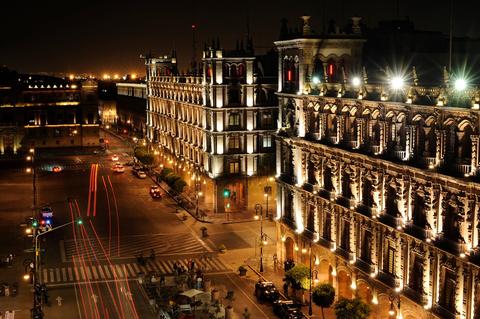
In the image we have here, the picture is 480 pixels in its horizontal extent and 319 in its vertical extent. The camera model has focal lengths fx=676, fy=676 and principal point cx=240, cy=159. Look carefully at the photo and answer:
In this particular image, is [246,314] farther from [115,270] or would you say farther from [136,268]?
[115,270]

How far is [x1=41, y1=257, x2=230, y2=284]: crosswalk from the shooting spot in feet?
223

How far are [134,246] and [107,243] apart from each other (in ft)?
11.6

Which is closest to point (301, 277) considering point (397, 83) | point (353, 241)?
point (353, 241)

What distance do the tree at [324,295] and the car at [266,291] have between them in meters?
Result: 4.88

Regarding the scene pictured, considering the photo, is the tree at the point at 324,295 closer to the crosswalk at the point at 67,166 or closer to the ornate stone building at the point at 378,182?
the ornate stone building at the point at 378,182

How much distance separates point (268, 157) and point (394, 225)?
5093 centimetres

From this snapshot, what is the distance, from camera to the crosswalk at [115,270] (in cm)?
6806

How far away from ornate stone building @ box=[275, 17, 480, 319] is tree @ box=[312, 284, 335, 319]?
7.61 feet

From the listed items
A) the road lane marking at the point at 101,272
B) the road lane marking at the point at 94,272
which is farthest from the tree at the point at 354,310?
the road lane marking at the point at 94,272

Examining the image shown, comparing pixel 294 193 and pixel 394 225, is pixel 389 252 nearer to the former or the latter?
pixel 394 225

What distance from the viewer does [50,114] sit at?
17500cm

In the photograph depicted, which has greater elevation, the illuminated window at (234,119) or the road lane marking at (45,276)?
the illuminated window at (234,119)

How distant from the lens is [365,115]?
5644cm

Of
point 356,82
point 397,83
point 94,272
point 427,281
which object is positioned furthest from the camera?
point 94,272
